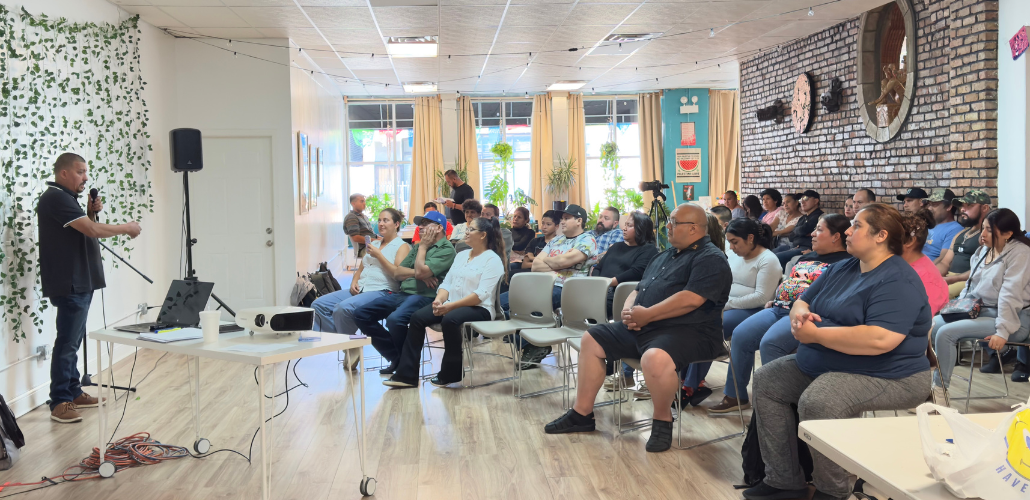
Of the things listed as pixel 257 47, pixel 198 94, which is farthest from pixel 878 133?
pixel 198 94

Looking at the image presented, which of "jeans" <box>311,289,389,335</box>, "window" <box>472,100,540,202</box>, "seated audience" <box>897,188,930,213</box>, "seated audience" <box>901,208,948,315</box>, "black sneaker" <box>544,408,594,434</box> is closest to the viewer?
"seated audience" <box>901,208,948,315</box>

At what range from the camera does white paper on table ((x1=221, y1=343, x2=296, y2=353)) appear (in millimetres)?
3023

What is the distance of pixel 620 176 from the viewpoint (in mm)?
15156

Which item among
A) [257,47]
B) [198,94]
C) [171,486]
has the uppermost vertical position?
[257,47]

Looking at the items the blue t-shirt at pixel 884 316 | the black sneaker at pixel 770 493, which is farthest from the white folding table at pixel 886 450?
the black sneaker at pixel 770 493

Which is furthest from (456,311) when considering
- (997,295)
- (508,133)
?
(508,133)

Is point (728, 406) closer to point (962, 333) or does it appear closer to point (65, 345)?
point (962, 333)

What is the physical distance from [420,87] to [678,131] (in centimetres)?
520

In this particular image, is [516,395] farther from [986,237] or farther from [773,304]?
[986,237]

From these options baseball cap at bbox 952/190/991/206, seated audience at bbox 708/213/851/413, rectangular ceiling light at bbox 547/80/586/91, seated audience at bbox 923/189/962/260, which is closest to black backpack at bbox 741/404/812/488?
seated audience at bbox 708/213/851/413

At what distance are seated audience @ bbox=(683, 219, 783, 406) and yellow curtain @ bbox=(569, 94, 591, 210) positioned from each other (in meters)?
10.2

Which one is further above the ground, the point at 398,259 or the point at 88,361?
the point at 398,259

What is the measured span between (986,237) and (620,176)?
10.6m

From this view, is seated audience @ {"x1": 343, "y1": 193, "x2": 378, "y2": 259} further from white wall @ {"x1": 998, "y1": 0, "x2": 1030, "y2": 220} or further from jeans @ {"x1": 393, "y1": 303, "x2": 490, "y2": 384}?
white wall @ {"x1": 998, "y1": 0, "x2": 1030, "y2": 220}
